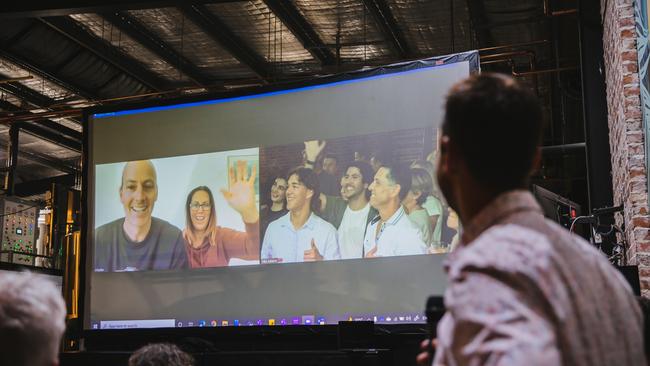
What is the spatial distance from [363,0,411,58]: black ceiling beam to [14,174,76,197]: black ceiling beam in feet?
21.2

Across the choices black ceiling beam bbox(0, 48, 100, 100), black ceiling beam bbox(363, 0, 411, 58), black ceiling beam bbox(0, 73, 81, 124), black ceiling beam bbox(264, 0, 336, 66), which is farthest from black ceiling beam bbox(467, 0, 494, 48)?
black ceiling beam bbox(0, 73, 81, 124)

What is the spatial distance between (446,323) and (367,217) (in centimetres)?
332

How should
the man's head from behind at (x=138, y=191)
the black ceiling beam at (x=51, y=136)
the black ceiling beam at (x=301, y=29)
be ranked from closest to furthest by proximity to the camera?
the man's head from behind at (x=138, y=191) → the black ceiling beam at (x=301, y=29) → the black ceiling beam at (x=51, y=136)

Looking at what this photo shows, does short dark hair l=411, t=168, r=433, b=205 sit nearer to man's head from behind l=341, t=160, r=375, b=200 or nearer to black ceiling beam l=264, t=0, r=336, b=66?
man's head from behind l=341, t=160, r=375, b=200

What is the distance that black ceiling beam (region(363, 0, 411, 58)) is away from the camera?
7.43m

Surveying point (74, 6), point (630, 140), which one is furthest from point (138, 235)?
point (630, 140)

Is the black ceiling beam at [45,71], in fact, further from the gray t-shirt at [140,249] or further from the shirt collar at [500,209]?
the shirt collar at [500,209]

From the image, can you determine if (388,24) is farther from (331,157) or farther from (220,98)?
(331,157)

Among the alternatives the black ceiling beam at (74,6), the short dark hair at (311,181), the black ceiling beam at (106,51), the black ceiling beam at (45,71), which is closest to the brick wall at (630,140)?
the short dark hair at (311,181)

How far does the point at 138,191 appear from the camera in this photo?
5.09 meters

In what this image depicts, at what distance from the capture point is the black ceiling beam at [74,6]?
207 inches

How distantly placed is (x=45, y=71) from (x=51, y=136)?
9.47 feet

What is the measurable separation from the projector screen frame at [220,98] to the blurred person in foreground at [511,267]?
3.18m

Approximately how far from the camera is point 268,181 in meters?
4.74
